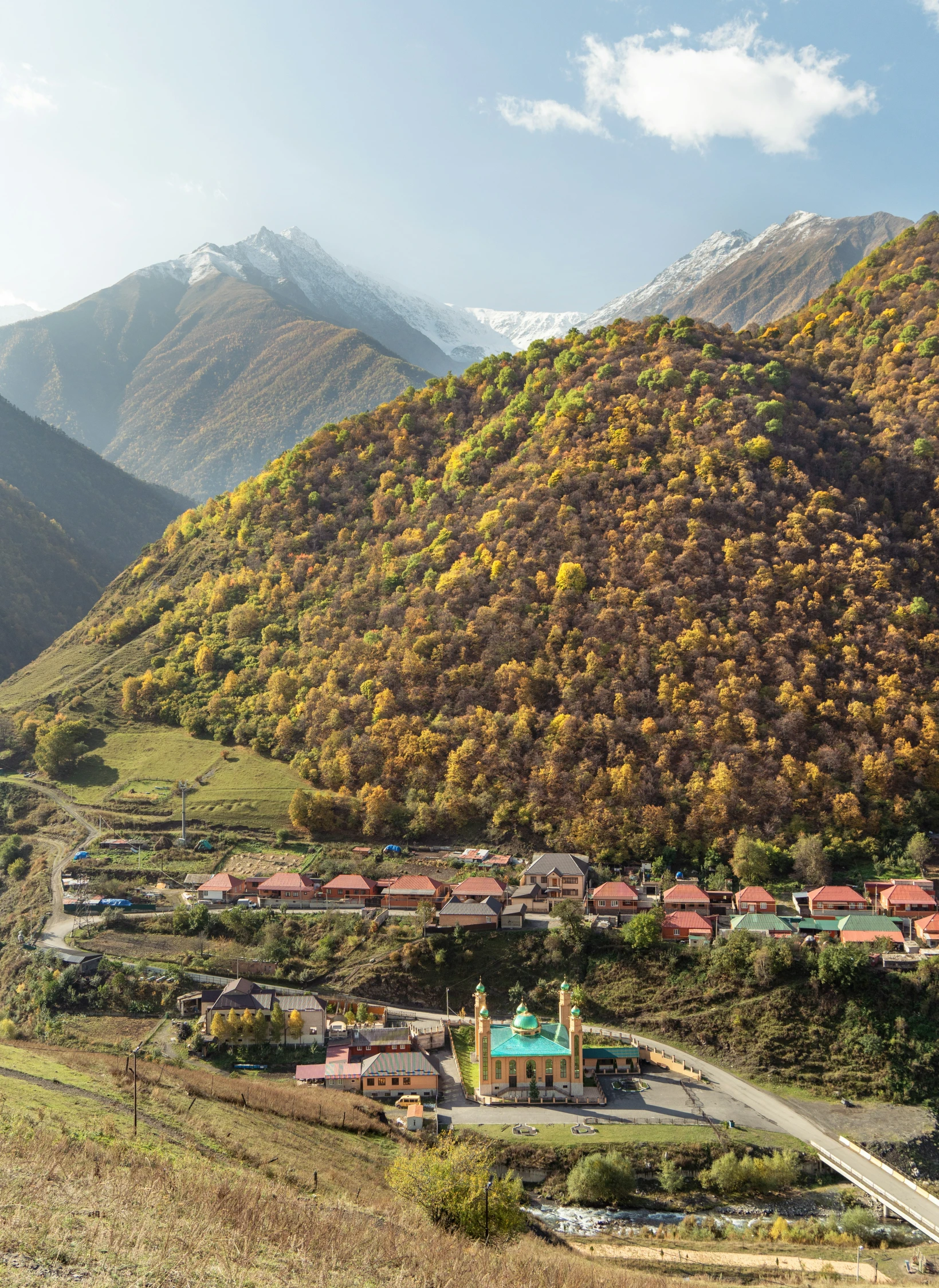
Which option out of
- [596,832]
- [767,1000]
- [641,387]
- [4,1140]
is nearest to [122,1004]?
[4,1140]

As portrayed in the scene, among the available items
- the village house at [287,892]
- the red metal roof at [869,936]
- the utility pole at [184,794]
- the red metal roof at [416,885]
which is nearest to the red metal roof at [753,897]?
the red metal roof at [869,936]

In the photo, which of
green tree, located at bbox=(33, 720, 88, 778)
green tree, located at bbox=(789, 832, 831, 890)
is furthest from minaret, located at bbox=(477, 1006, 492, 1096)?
green tree, located at bbox=(33, 720, 88, 778)

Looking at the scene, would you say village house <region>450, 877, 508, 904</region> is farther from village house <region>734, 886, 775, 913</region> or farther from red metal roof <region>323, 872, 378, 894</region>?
village house <region>734, 886, 775, 913</region>

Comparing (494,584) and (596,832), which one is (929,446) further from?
(596,832)

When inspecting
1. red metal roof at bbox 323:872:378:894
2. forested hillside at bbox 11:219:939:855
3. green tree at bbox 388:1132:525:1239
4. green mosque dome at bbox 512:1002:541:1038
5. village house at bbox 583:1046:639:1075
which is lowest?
village house at bbox 583:1046:639:1075

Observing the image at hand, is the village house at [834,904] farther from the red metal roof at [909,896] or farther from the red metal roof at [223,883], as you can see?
the red metal roof at [223,883]

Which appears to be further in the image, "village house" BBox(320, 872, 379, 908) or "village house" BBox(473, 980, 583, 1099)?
"village house" BBox(320, 872, 379, 908)

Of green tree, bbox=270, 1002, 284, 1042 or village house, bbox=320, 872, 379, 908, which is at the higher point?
village house, bbox=320, 872, 379, 908
